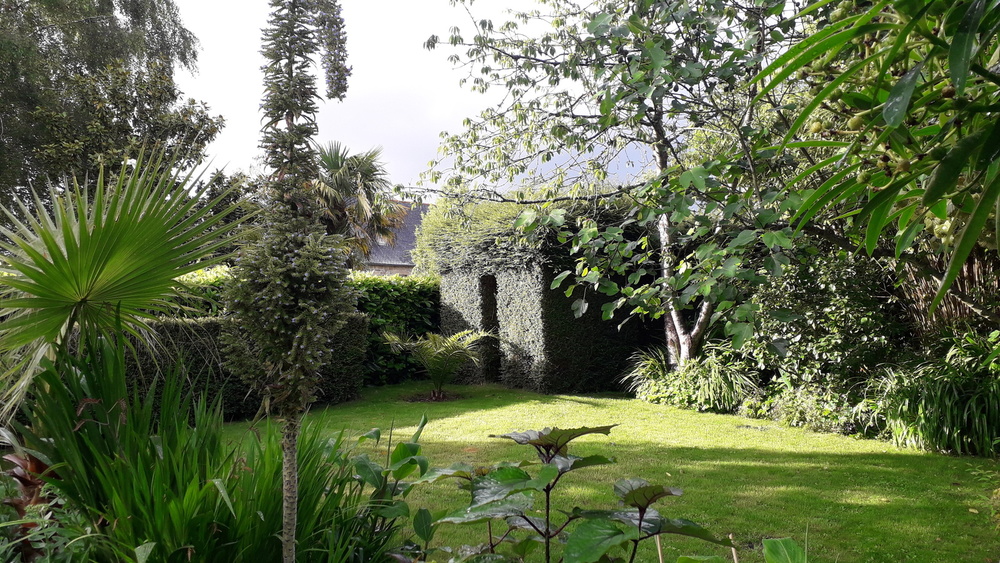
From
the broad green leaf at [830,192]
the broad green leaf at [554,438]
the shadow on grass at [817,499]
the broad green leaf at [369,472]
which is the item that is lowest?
the shadow on grass at [817,499]

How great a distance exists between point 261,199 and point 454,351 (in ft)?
25.3

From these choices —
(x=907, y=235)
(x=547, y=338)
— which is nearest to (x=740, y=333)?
(x=907, y=235)

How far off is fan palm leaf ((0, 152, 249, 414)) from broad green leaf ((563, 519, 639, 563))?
1447mm

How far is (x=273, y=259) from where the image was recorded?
184 cm

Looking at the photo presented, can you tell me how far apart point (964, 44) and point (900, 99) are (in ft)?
0.31

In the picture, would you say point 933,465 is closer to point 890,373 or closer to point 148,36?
point 890,373

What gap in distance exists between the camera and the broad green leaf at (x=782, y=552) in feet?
3.21

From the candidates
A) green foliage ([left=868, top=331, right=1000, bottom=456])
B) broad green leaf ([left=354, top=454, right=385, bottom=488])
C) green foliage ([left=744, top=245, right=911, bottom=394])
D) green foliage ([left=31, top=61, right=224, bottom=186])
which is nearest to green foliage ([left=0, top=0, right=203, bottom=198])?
green foliage ([left=31, top=61, right=224, bottom=186])

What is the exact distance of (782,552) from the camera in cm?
100

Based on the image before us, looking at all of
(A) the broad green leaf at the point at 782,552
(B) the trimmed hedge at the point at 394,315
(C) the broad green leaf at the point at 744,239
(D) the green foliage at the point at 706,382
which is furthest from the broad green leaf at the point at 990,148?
(B) the trimmed hedge at the point at 394,315

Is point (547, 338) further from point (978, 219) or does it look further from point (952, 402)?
point (978, 219)

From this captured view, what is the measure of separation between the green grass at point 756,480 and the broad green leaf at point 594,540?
1.50 meters

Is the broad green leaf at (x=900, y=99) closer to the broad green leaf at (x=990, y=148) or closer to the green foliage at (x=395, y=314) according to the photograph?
the broad green leaf at (x=990, y=148)

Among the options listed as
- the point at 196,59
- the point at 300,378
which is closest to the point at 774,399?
the point at 300,378
